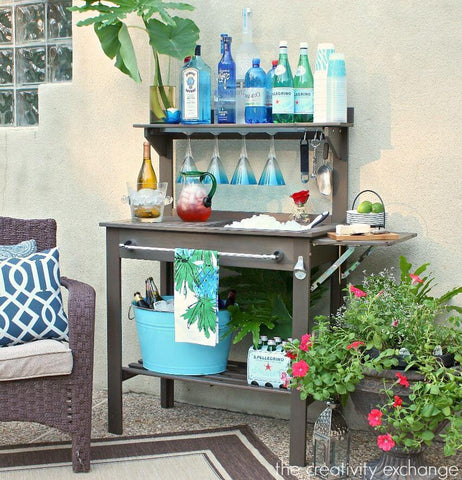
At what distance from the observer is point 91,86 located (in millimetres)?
3725

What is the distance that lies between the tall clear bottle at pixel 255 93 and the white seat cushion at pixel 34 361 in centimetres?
114

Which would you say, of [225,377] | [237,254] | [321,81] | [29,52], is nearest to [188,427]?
[225,377]

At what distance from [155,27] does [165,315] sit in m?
1.17

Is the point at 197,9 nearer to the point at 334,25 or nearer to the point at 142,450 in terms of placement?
the point at 334,25

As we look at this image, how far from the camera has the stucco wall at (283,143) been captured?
10.1 feet

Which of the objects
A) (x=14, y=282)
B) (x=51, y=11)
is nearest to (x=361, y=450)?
(x=14, y=282)

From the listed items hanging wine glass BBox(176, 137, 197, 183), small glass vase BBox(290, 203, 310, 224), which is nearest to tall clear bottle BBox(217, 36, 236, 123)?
hanging wine glass BBox(176, 137, 197, 183)

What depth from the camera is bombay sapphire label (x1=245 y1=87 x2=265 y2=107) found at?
10.2ft

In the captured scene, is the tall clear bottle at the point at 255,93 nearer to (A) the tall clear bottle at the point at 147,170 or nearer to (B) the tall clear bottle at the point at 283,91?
(B) the tall clear bottle at the point at 283,91

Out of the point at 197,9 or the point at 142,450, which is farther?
the point at 197,9

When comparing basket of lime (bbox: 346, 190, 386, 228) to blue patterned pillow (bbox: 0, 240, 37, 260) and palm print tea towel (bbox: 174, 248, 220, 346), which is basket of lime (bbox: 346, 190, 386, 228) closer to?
palm print tea towel (bbox: 174, 248, 220, 346)

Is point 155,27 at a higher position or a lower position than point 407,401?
higher

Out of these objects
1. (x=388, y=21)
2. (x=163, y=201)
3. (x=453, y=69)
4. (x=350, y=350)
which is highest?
(x=388, y=21)

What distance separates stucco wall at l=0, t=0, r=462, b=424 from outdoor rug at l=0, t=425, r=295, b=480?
0.42 metres
